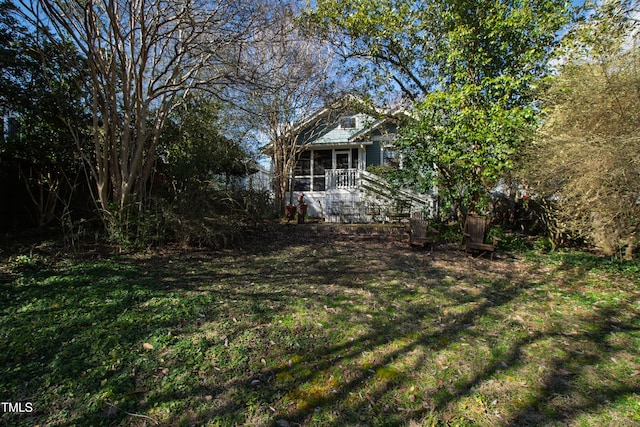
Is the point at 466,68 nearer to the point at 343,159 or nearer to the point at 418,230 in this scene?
the point at 418,230

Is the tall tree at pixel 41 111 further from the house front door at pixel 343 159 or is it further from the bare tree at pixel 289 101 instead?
the house front door at pixel 343 159

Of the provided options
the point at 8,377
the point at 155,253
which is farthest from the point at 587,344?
the point at 155,253

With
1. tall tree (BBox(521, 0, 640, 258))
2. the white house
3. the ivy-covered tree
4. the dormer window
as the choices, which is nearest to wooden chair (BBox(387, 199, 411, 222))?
the white house

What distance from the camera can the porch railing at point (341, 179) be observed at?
1377 centimetres

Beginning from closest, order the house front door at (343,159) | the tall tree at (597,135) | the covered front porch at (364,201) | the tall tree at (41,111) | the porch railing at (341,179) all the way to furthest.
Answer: the tall tree at (597,135) → the tall tree at (41,111) → the covered front porch at (364,201) → the porch railing at (341,179) → the house front door at (343,159)

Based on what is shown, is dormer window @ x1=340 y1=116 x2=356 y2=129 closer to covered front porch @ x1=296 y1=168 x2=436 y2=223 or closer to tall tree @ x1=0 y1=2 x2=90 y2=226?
covered front porch @ x1=296 y1=168 x2=436 y2=223

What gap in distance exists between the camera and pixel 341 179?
14039mm

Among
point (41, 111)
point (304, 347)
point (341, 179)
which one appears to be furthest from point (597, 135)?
point (41, 111)

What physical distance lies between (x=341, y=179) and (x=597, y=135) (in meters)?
9.63

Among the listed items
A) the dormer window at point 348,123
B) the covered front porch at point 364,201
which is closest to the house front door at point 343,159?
the dormer window at point 348,123

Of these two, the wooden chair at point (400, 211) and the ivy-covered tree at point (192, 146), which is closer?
the ivy-covered tree at point (192, 146)

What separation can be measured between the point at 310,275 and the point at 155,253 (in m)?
3.21

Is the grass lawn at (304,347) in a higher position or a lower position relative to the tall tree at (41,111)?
lower

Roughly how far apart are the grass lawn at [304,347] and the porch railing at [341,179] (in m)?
8.51
